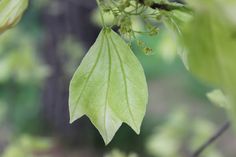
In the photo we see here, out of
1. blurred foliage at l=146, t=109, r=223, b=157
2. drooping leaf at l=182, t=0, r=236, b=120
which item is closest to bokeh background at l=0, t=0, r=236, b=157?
blurred foliage at l=146, t=109, r=223, b=157

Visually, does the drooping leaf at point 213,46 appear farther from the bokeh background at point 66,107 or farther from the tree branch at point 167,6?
the bokeh background at point 66,107

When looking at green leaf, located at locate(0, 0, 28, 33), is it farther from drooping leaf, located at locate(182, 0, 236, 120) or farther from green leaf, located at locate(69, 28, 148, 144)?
drooping leaf, located at locate(182, 0, 236, 120)

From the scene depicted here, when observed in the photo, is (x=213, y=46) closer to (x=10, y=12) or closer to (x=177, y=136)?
(x=10, y=12)

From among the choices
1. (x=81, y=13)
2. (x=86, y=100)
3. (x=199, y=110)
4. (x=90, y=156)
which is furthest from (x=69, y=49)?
(x=86, y=100)

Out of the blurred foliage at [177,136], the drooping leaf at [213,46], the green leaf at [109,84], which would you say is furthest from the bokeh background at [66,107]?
the drooping leaf at [213,46]

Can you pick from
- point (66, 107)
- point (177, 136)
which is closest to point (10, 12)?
point (177, 136)
